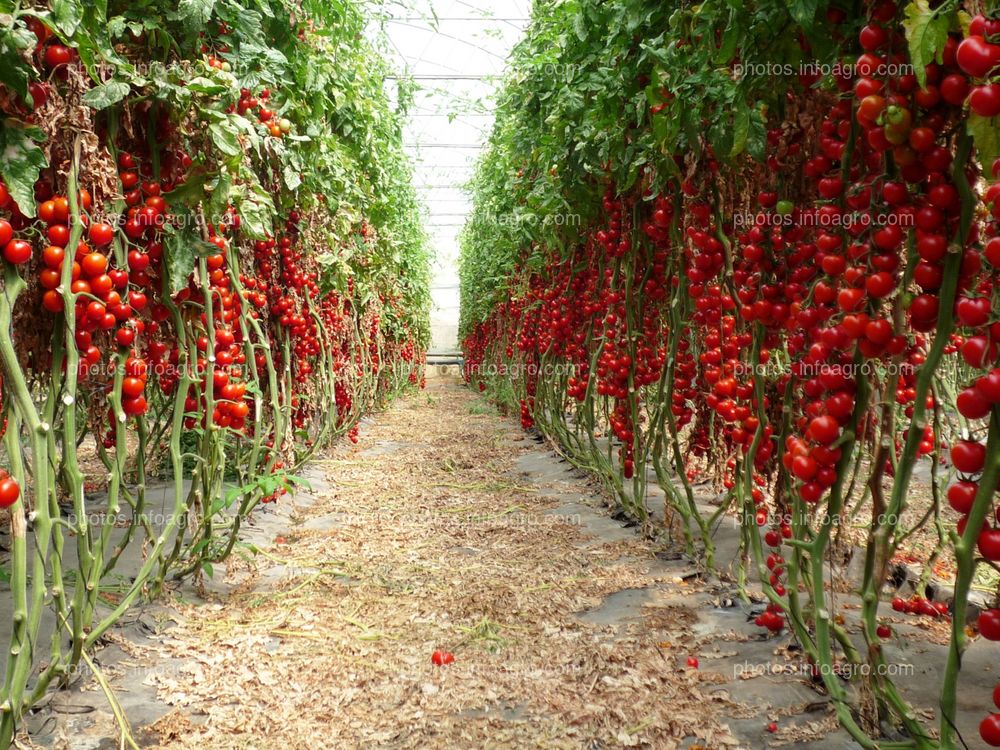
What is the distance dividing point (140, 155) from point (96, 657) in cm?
138

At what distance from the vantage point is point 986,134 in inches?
38.3

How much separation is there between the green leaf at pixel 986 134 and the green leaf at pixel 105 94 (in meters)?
1.70

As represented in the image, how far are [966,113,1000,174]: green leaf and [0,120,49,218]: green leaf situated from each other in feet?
5.27

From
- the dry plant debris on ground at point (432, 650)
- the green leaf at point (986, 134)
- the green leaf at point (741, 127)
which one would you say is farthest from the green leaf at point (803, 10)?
the dry plant debris on ground at point (432, 650)

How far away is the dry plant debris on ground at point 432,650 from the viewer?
1.67 metres

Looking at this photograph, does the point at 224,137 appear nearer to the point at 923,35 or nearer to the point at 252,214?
the point at 252,214

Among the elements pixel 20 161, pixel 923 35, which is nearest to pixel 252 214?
pixel 20 161

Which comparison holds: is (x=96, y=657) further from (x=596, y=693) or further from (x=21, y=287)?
(x=596, y=693)

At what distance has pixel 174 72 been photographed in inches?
72.3

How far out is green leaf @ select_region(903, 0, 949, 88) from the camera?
103cm

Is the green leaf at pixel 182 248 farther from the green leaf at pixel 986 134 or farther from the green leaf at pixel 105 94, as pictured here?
the green leaf at pixel 986 134

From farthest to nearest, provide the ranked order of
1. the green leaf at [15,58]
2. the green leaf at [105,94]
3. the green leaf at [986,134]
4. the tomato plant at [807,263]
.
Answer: the green leaf at [105,94]
the green leaf at [15,58]
the tomato plant at [807,263]
the green leaf at [986,134]

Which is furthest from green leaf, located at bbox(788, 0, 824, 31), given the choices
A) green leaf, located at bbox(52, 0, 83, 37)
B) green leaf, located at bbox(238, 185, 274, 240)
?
green leaf, located at bbox(238, 185, 274, 240)

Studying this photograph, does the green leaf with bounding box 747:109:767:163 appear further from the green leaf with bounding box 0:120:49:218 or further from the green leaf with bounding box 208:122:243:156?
the green leaf with bounding box 0:120:49:218
